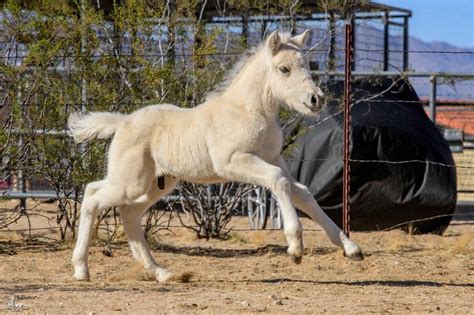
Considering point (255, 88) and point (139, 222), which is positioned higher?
point (255, 88)

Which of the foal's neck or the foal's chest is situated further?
the foal's neck

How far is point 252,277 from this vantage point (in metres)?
9.03

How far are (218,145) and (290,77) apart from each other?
80cm

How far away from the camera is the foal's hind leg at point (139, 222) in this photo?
28.6 feet

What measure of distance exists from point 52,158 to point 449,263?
13.9ft

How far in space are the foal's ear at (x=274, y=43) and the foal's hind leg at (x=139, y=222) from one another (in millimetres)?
1415

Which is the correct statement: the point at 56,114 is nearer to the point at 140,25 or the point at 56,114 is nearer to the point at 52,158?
the point at 52,158

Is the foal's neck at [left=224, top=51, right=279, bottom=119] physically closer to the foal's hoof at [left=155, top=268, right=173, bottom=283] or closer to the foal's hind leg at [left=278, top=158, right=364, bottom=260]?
the foal's hind leg at [left=278, top=158, right=364, bottom=260]

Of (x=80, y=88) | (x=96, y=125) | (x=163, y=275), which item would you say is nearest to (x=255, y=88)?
(x=96, y=125)

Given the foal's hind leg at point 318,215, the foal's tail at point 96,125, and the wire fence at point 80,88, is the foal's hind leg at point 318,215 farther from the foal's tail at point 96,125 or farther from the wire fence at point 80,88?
the wire fence at point 80,88

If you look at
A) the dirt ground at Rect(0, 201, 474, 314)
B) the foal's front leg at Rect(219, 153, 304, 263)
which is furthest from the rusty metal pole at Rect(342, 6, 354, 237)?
the foal's front leg at Rect(219, 153, 304, 263)

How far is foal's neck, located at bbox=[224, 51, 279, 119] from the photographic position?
8.28 meters

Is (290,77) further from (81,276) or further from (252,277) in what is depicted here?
(81,276)

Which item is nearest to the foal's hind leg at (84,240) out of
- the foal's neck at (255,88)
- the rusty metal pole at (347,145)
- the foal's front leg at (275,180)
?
the foal's front leg at (275,180)
